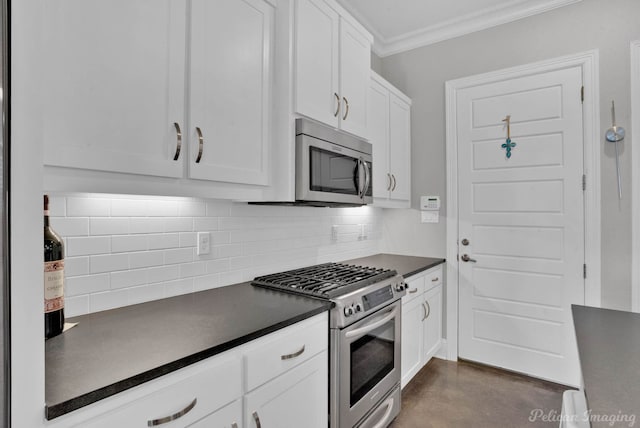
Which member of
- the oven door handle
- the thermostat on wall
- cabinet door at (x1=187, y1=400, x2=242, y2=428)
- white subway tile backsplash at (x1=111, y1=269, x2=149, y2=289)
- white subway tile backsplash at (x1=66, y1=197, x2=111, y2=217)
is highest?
the thermostat on wall

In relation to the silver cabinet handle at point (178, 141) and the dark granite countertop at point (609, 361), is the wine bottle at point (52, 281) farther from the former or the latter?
the dark granite countertop at point (609, 361)

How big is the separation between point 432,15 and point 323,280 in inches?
95.3

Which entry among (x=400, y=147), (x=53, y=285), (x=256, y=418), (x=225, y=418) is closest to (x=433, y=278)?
(x=400, y=147)

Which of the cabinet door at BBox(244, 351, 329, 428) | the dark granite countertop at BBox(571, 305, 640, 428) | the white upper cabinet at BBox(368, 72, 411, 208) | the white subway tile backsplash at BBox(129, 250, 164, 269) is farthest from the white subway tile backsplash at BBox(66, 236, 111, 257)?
the white upper cabinet at BBox(368, 72, 411, 208)

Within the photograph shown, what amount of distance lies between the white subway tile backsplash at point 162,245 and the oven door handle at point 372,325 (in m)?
0.71

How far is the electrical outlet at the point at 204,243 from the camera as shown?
1735mm

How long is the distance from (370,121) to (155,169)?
1.59m

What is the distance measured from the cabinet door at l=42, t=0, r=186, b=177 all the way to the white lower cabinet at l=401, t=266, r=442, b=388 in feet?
5.85

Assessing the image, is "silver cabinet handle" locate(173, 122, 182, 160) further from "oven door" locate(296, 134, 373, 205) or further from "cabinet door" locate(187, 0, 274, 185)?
"oven door" locate(296, 134, 373, 205)

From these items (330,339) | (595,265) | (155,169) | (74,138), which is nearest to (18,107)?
(74,138)

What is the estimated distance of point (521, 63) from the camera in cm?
270

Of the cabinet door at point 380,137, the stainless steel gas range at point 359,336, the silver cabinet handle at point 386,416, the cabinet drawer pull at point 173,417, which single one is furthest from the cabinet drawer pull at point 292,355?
the cabinet door at point 380,137

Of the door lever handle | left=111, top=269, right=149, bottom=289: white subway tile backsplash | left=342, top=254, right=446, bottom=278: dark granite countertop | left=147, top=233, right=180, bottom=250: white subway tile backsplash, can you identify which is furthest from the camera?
the door lever handle

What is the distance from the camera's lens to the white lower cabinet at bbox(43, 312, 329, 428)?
2.78 feet
